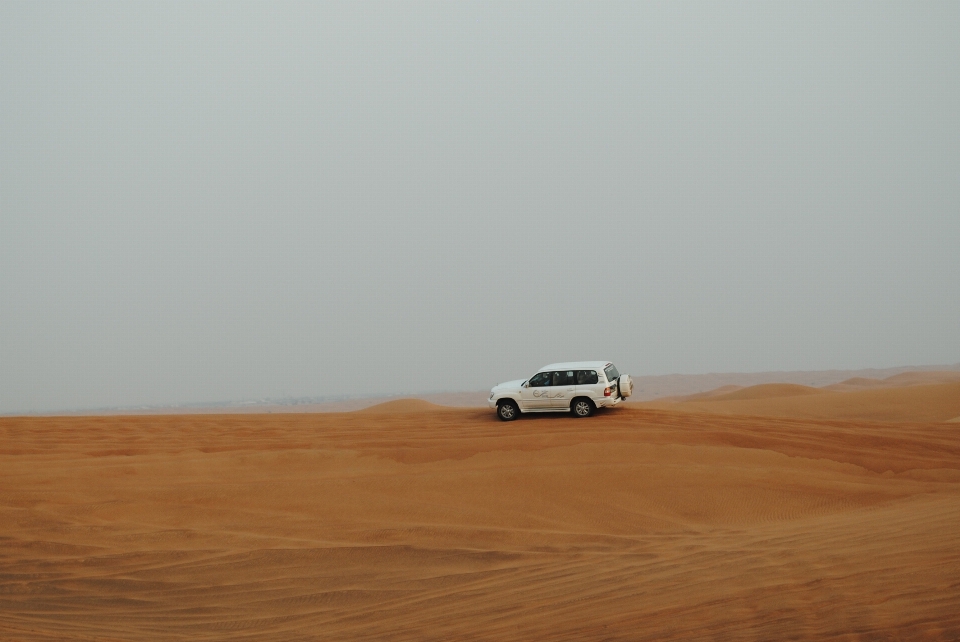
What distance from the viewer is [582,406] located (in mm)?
20578

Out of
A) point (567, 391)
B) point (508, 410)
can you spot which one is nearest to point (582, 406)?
point (567, 391)

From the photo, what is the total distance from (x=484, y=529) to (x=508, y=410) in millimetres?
9260

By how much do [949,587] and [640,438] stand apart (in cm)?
1106

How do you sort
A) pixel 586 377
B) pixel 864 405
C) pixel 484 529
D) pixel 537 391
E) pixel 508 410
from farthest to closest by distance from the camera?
pixel 864 405
pixel 508 410
pixel 537 391
pixel 586 377
pixel 484 529

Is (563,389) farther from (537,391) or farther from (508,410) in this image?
(508,410)

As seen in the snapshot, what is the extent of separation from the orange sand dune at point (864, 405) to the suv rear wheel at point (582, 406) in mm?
8953

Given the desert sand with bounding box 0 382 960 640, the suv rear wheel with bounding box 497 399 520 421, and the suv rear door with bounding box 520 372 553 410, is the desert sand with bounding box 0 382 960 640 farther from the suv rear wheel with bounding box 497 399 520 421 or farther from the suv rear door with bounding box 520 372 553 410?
the suv rear wheel with bounding box 497 399 520 421

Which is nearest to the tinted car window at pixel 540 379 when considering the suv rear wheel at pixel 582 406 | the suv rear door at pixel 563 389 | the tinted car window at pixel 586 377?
the suv rear door at pixel 563 389

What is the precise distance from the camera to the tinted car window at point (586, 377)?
20.4m

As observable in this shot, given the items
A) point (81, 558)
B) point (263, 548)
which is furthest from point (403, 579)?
point (81, 558)

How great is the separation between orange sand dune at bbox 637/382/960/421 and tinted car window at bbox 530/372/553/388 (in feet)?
30.6

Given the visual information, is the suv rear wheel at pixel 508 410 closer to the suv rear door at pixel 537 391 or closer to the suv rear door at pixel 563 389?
the suv rear door at pixel 537 391

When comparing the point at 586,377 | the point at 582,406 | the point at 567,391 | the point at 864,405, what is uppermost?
the point at 586,377

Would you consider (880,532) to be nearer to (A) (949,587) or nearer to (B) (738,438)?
(A) (949,587)
